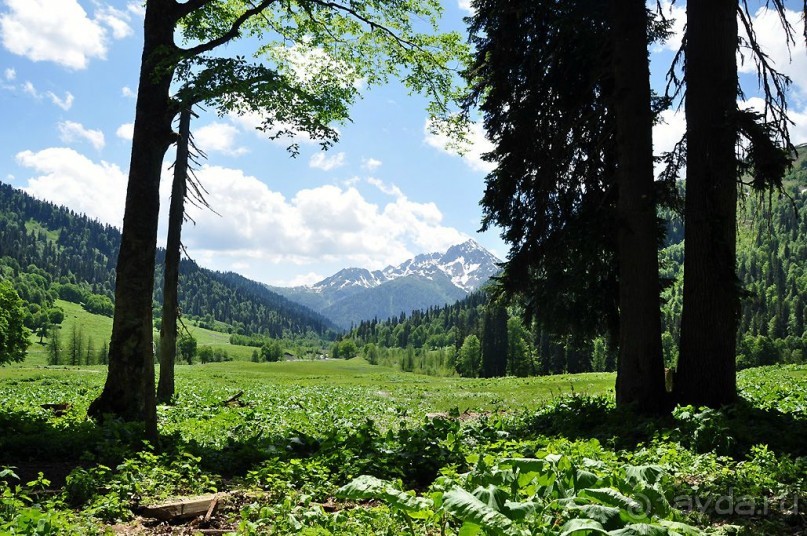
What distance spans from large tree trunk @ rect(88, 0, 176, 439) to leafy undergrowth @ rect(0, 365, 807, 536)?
34.9 inches

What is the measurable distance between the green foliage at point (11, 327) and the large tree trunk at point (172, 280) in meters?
39.3

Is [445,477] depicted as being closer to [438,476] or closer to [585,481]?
[585,481]

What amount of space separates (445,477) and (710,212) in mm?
7230

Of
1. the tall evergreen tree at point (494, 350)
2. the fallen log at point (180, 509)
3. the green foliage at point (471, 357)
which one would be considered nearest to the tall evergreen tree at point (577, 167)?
the fallen log at point (180, 509)

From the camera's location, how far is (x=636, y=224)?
9344mm

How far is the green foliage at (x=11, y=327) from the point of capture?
45.4 m

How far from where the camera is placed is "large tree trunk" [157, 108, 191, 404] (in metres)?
16.2

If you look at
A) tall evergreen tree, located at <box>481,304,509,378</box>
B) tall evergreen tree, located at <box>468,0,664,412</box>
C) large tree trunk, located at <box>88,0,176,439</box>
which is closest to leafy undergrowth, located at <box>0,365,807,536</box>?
large tree trunk, located at <box>88,0,176,439</box>

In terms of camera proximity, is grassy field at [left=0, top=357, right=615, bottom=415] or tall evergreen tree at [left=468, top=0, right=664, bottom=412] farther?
grassy field at [left=0, top=357, right=615, bottom=415]

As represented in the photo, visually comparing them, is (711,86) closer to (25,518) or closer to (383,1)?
(383,1)

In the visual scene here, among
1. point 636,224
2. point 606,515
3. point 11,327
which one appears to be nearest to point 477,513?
point 606,515

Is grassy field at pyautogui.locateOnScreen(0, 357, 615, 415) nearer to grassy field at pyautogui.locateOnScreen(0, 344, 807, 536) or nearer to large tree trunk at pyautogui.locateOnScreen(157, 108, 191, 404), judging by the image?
large tree trunk at pyautogui.locateOnScreen(157, 108, 191, 404)

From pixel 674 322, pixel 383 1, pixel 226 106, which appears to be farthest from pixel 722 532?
pixel 674 322

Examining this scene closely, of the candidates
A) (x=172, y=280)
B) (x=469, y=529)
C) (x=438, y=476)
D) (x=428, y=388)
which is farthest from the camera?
(x=428, y=388)
